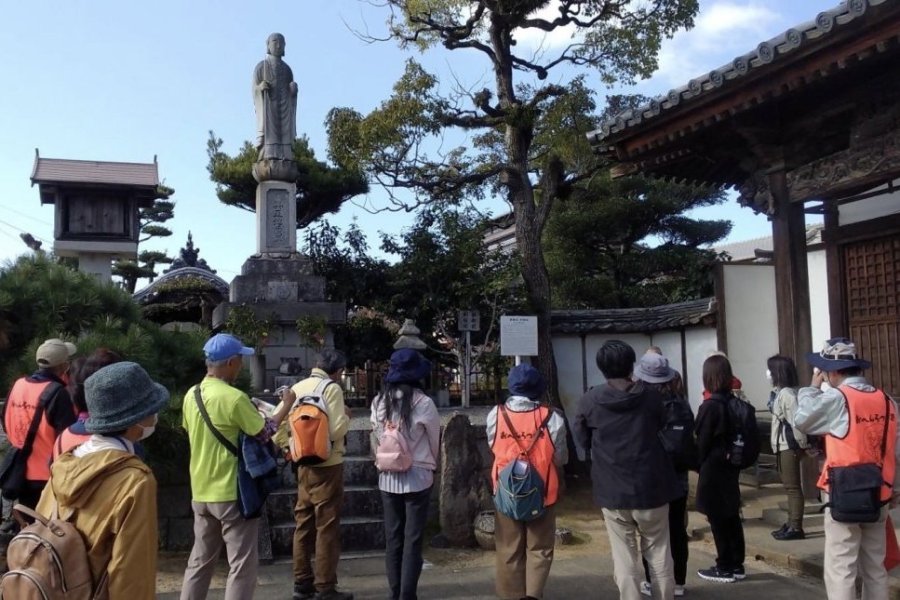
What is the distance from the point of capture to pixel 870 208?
8094 millimetres

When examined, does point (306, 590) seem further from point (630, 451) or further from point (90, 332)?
point (90, 332)

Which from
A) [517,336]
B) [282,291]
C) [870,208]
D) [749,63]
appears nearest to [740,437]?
[749,63]

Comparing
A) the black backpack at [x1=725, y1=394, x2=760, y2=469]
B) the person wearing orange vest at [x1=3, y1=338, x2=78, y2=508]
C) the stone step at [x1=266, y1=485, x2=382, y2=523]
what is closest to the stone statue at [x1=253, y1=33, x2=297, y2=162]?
the stone step at [x1=266, y1=485, x2=382, y2=523]

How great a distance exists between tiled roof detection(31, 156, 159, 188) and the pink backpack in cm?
1482

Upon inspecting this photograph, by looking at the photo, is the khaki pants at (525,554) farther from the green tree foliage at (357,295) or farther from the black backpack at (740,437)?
the green tree foliage at (357,295)

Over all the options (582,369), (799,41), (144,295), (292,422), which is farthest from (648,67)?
(144,295)

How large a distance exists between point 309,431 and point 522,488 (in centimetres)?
155

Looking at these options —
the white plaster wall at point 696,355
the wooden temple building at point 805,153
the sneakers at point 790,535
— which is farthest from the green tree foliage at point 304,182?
the sneakers at point 790,535

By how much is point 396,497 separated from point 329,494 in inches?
23.9

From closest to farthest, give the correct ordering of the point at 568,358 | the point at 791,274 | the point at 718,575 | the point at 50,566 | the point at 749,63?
the point at 50,566
the point at 718,575
the point at 749,63
the point at 791,274
the point at 568,358

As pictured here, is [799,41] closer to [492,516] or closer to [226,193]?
[492,516]

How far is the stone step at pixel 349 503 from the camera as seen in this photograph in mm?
7043

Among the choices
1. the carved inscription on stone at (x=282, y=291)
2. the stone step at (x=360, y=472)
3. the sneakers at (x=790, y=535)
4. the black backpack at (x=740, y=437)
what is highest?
the carved inscription on stone at (x=282, y=291)

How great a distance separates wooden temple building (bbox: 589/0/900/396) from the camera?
6.23 metres
